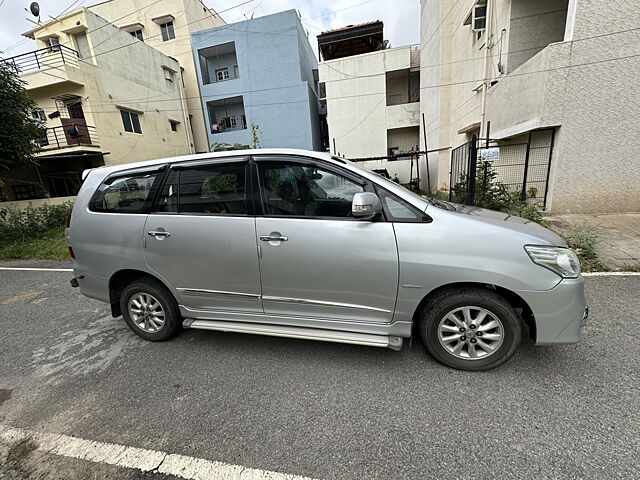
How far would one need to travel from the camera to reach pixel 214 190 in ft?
8.70

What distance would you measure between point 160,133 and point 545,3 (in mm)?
18823

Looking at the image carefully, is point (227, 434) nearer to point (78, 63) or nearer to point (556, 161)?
point (556, 161)

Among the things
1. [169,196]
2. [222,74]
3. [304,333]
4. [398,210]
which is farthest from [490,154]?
[222,74]

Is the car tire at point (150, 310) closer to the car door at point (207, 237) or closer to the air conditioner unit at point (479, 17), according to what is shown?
the car door at point (207, 237)

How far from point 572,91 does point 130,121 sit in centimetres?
1879

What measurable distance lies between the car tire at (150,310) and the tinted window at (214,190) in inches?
35.0

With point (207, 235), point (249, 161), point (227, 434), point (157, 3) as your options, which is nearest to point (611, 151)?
point (249, 161)

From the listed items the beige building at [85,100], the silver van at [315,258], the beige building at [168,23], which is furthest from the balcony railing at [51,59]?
the silver van at [315,258]

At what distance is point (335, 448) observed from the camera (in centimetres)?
174

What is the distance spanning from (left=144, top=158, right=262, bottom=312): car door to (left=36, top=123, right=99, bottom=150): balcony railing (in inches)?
578

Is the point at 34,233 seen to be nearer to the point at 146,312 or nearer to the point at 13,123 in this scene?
the point at 13,123

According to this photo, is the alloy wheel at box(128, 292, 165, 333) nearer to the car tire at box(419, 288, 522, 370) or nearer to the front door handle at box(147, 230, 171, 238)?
the front door handle at box(147, 230, 171, 238)

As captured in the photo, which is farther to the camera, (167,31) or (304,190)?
(167,31)

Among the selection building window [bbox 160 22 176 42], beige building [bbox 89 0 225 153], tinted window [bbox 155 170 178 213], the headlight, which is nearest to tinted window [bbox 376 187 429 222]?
the headlight
